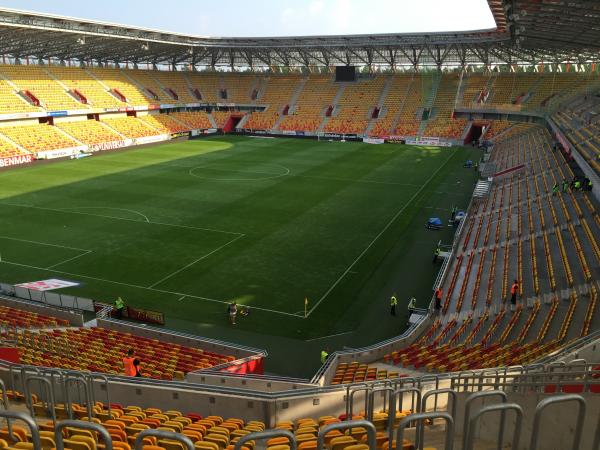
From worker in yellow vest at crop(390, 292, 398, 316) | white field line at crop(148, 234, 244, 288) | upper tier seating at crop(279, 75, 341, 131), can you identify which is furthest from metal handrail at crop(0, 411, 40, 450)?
upper tier seating at crop(279, 75, 341, 131)

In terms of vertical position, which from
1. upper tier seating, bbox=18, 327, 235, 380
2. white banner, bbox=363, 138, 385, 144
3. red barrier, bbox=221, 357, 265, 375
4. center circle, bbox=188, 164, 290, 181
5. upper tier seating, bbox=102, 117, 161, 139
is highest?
upper tier seating, bbox=102, 117, 161, 139

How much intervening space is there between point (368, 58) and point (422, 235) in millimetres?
60885

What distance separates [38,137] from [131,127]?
1543cm

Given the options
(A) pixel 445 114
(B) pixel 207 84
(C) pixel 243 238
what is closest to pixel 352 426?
(C) pixel 243 238

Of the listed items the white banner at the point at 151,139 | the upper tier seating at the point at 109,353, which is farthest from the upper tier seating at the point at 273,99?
the upper tier seating at the point at 109,353

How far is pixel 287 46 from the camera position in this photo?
79.9 metres

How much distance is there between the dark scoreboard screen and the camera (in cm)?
8912

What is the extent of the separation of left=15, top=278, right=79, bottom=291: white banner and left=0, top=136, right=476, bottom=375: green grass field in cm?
66

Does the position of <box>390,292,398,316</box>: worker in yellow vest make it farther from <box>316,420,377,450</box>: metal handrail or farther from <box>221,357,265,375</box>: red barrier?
<box>316,420,377,450</box>: metal handrail

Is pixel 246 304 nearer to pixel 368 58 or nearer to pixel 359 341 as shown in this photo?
pixel 359 341

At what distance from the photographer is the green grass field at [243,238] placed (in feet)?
72.9

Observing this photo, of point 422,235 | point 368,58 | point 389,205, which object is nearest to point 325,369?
point 422,235

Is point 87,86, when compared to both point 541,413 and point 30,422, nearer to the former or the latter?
point 30,422

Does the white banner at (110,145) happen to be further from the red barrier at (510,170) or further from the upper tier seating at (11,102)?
the red barrier at (510,170)
